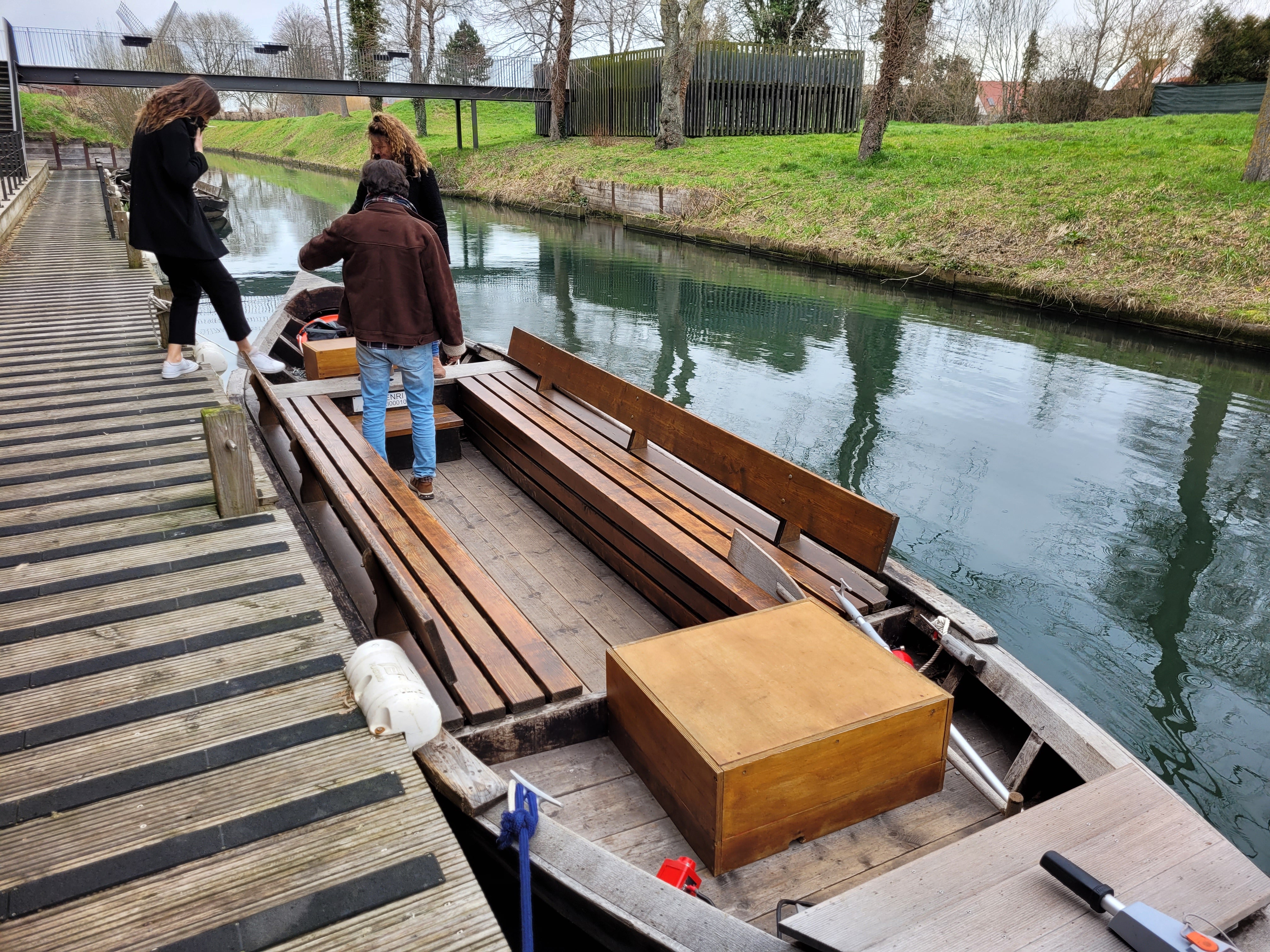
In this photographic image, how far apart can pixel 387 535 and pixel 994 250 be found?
13.3 meters

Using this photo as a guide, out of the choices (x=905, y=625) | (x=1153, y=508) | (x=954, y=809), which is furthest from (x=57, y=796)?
(x=1153, y=508)

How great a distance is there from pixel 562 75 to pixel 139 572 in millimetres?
30944

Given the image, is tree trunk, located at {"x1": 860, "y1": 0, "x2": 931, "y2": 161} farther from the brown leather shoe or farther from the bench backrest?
the brown leather shoe

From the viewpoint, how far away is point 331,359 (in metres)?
5.86

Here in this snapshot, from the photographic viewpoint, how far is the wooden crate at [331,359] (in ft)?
19.2

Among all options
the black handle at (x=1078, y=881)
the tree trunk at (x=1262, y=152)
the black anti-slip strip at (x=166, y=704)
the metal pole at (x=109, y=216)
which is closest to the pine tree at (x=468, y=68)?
the metal pole at (x=109, y=216)

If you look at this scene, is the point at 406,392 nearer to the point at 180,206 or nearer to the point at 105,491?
the point at 105,491

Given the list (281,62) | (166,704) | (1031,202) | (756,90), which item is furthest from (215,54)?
(166,704)

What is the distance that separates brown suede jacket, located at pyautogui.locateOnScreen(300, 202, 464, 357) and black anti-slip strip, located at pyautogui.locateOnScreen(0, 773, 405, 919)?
2.43 meters

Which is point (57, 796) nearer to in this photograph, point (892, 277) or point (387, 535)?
point (387, 535)

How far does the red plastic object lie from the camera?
2.26 metres

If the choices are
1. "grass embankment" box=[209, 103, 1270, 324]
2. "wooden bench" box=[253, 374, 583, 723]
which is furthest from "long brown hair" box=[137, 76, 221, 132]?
"grass embankment" box=[209, 103, 1270, 324]

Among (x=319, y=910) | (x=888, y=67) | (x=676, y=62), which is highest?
(x=676, y=62)

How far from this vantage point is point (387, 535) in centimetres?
370
